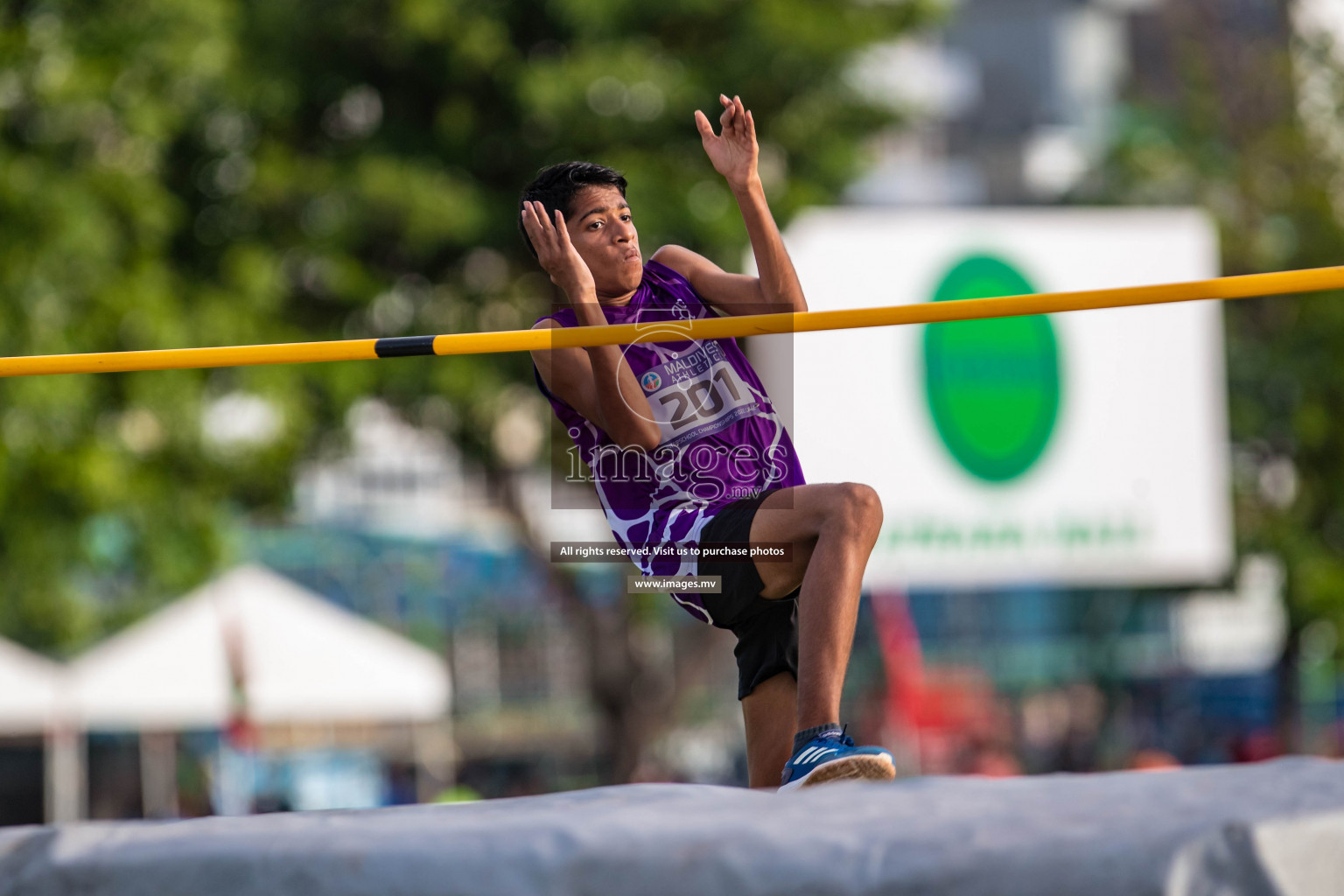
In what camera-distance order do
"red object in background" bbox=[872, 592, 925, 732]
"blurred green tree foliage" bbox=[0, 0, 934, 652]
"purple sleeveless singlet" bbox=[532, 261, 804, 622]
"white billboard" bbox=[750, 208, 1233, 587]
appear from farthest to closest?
"red object in background" bbox=[872, 592, 925, 732] < "white billboard" bbox=[750, 208, 1233, 587] < "blurred green tree foliage" bbox=[0, 0, 934, 652] < "purple sleeveless singlet" bbox=[532, 261, 804, 622]

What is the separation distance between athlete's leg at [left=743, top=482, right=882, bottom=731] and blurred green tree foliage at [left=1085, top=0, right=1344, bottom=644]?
1000 centimetres

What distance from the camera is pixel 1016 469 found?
1118 centimetres

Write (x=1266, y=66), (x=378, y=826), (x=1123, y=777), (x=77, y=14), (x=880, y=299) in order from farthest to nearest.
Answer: (x=1266, y=66) < (x=880, y=299) < (x=77, y=14) < (x=1123, y=777) < (x=378, y=826)

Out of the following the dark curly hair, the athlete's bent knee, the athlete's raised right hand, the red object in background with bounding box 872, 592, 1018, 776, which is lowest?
the red object in background with bounding box 872, 592, 1018, 776

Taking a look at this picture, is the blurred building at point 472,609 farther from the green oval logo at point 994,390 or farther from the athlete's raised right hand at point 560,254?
the athlete's raised right hand at point 560,254

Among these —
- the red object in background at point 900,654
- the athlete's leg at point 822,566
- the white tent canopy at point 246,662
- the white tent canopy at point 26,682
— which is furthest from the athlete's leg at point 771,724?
the red object in background at point 900,654

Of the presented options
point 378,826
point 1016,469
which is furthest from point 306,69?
point 378,826

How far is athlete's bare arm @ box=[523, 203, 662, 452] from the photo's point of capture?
11.5 feet

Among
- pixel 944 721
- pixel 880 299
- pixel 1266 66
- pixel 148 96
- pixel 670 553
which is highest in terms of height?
pixel 1266 66

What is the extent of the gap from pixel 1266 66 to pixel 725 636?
27.0 feet

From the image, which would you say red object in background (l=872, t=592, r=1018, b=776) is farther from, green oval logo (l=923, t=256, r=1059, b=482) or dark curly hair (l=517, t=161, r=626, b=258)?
dark curly hair (l=517, t=161, r=626, b=258)

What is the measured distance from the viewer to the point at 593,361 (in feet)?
11.5

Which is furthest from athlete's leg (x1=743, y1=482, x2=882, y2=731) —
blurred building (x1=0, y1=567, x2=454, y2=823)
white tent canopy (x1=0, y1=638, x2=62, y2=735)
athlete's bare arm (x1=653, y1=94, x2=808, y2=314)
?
white tent canopy (x1=0, y1=638, x2=62, y2=735)

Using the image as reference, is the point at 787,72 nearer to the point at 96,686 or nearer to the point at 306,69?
the point at 306,69
